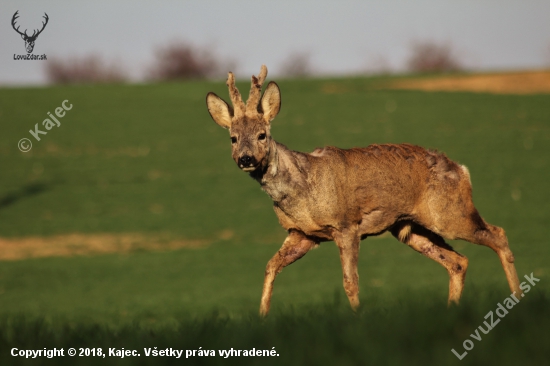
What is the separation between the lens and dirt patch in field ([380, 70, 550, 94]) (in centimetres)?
4962

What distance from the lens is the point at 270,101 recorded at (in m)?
8.93

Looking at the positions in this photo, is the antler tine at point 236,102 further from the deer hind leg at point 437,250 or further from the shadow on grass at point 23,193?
the shadow on grass at point 23,193

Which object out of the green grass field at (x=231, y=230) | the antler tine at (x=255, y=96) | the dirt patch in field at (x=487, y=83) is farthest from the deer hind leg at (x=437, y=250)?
the dirt patch in field at (x=487, y=83)

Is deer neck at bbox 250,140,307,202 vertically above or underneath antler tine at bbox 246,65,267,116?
underneath

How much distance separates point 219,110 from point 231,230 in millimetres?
22869

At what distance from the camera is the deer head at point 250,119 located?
8477 millimetres

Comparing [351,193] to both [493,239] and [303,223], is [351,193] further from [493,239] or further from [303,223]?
[493,239]

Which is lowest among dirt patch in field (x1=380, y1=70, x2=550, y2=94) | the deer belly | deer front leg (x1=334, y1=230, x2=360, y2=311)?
deer front leg (x1=334, y1=230, x2=360, y2=311)

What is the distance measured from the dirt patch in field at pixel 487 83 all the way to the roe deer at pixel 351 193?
134ft

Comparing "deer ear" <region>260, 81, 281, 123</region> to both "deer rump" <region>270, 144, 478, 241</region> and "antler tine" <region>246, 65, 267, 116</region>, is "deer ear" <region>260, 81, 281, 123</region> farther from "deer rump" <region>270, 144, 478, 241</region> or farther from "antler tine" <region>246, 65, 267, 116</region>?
"deer rump" <region>270, 144, 478, 241</region>

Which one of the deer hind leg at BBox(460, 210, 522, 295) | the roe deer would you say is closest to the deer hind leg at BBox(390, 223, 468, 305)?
the roe deer

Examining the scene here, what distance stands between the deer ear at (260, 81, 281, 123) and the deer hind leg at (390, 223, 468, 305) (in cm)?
229

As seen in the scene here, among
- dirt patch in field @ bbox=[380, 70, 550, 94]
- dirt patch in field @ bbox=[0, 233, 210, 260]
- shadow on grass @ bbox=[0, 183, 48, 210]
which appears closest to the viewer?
dirt patch in field @ bbox=[0, 233, 210, 260]

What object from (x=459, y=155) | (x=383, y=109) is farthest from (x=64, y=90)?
(x=459, y=155)
